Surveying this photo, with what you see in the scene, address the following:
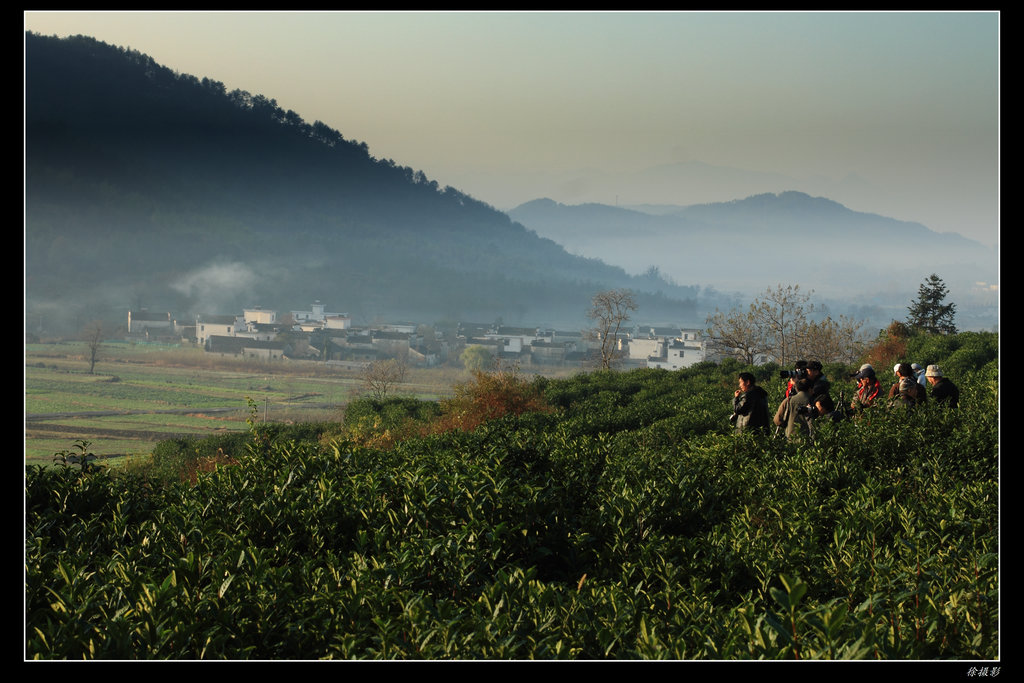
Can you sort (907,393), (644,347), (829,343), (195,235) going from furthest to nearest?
1. (195,235)
2. (644,347)
3. (829,343)
4. (907,393)

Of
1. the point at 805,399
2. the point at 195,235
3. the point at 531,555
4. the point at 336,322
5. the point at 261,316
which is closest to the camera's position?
the point at 531,555

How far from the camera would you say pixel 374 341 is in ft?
427

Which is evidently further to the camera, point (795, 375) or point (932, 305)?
point (932, 305)

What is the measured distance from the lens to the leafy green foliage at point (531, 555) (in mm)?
3316

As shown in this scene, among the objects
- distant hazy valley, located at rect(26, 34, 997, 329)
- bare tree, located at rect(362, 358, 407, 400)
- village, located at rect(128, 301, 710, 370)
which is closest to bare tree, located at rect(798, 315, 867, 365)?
bare tree, located at rect(362, 358, 407, 400)

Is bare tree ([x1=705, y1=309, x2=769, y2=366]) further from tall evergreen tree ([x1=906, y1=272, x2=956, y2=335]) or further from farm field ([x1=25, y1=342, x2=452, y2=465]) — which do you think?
farm field ([x1=25, y1=342, x2=452, y2=465])

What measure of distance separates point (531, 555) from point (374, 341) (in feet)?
417

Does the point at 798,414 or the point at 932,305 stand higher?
the point at 932,305

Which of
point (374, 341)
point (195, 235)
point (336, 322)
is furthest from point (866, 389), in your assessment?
point (195, 235)

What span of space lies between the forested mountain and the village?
13.6 metres

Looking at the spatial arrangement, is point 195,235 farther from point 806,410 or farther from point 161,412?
point 806,410

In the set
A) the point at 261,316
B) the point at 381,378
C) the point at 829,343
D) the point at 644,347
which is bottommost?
the point at 381,378

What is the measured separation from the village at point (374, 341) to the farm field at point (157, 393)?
12.7 ft

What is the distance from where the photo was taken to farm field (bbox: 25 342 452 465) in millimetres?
79000
